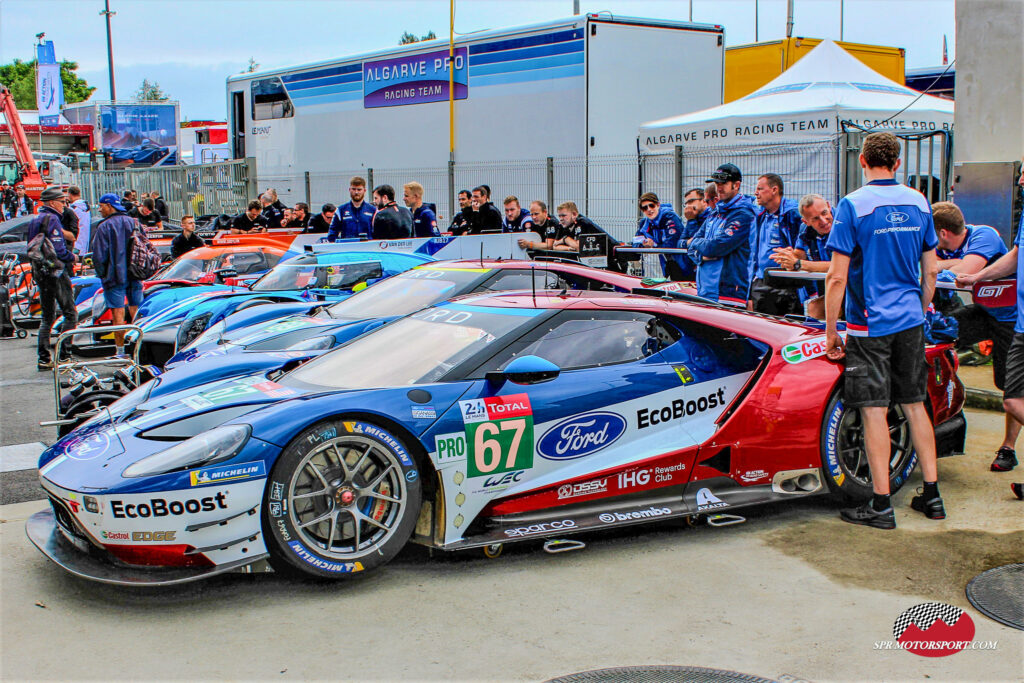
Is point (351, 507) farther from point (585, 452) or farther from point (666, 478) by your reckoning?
point (666, 478)

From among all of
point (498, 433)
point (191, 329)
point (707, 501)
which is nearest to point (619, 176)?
point (191, 329)

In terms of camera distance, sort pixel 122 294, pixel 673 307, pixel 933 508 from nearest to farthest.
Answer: pixel 933 508 < pixel 673 307 < pixel 122 294

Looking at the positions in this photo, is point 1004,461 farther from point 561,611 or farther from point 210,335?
point 210,335

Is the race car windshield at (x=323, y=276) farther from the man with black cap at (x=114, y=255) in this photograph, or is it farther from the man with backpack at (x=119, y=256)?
the man with black cap at (x=114, y=255)

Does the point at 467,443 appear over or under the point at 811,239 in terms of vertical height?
under

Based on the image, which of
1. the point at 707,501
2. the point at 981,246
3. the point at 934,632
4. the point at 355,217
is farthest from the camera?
the point at 355,217

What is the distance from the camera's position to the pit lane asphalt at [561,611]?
330cm

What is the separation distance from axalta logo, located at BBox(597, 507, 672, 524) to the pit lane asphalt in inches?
6.8

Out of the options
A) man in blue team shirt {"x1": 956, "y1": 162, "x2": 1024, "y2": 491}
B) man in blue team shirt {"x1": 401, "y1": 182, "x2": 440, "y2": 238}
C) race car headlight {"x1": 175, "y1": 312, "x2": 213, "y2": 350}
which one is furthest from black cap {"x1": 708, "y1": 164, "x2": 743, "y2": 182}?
man in blue team shirt {"x1": 401, "y1": 182, "x2": 440, "y2": 238}

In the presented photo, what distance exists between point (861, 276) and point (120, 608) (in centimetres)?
368

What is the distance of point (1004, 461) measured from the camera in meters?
5.59

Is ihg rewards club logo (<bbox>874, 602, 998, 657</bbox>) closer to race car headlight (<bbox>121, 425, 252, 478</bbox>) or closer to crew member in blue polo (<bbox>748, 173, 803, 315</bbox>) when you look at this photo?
race car headlight (<bbox>121, 425, 252, 478</bbox>)

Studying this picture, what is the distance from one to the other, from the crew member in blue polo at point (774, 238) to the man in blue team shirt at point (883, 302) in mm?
2074

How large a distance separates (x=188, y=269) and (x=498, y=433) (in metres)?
8.57
